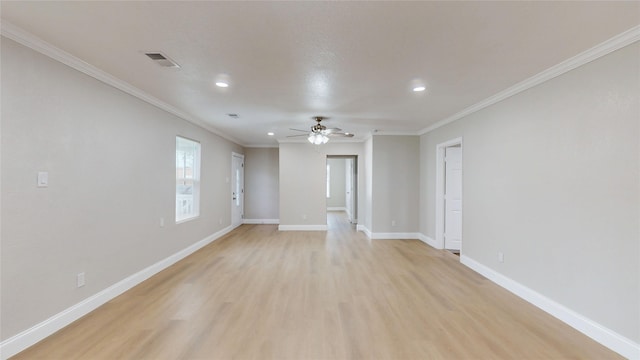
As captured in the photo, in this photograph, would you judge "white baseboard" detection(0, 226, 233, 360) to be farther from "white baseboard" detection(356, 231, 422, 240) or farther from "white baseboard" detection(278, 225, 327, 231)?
"white baseboard" detection(356, 231, 422, 240)

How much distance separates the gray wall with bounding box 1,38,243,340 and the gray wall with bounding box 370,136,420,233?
14.3 feet

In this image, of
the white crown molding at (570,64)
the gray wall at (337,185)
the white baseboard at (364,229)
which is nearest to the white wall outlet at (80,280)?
the white crown molding at (570,64)

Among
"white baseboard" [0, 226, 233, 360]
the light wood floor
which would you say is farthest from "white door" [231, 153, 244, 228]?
"white baseboard" [0, 226, 233, 360]

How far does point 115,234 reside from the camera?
322 centimetres

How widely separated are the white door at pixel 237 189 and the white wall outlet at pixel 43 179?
198 inches

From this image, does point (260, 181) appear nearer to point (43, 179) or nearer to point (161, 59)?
point (161, 59)

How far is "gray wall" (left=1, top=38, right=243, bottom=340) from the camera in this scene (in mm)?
2148

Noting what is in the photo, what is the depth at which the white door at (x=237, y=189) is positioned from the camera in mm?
7598

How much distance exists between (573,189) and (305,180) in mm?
5690

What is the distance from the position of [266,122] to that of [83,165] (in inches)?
118

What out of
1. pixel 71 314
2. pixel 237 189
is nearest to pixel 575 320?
pixel 71 314

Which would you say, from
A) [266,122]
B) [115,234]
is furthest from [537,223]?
[115,234]

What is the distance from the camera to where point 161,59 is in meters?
2.60

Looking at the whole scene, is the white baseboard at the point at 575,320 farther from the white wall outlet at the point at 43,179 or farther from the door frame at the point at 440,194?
the white wall outlet at the point at 43,179
